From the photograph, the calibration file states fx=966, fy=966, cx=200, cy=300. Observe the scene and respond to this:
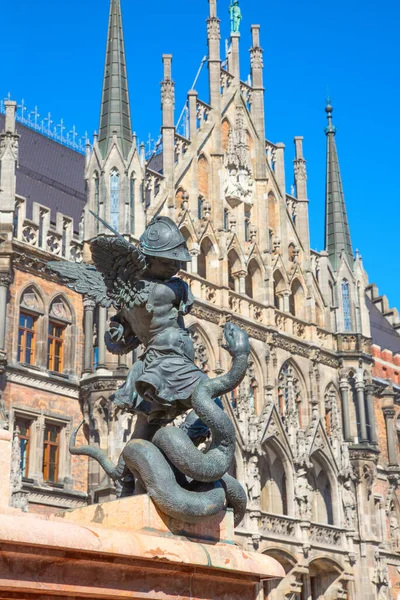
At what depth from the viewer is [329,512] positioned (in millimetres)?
28547

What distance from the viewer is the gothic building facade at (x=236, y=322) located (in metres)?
22.2

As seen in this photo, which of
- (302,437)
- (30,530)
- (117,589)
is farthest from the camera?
(302,437)

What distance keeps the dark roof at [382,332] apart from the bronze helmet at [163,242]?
31.8m

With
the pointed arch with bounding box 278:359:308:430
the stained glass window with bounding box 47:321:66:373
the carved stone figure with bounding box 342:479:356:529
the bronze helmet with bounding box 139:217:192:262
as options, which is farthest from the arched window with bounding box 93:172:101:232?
the bronze helmet with bounding box 139:217:192:262

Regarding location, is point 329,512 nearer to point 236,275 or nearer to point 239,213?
point 236,275

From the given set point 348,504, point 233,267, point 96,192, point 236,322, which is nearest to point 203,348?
point 236,322

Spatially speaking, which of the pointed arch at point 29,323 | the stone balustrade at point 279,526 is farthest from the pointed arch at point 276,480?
the pointed arch at point 29,323

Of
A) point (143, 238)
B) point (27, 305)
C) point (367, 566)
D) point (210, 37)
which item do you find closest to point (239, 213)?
point (210, 37)

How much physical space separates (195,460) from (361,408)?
24.5 metres

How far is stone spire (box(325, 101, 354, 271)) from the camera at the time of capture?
32.5m

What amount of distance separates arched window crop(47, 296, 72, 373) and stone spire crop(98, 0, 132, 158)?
13.6ft

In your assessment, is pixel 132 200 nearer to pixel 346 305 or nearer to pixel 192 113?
pixel 192 113

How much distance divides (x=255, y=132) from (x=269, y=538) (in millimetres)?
12914

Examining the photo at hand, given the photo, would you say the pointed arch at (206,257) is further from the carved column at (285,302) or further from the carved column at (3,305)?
the carved column at (3,305)
